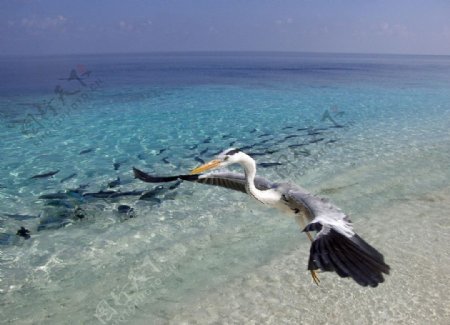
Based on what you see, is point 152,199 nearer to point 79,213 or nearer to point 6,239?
point 79,213

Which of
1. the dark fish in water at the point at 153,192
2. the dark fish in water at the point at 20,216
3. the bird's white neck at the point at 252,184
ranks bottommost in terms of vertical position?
the dark fish in water at the point at 20,216

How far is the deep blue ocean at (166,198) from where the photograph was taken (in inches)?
284

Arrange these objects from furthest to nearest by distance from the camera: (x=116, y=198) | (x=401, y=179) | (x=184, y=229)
Answer: (x=401, y=179) < (x=116, y=198) < (x=184, y=229)

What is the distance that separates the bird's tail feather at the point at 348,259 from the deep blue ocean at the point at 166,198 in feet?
8.19

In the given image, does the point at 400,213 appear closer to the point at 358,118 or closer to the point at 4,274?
the point at 4,274

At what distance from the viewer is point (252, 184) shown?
6609 mm

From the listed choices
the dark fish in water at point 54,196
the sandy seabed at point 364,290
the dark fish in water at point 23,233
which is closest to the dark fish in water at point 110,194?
the dark fish in water at point 54,196

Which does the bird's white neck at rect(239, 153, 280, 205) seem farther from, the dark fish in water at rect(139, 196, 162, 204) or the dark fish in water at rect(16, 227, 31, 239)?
the dark fish in water at rect(16, 227, 31, 239)

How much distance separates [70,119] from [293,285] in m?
19.8

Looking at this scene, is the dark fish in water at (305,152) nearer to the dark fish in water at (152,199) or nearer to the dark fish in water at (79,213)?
the dark fish in water at (152,199)

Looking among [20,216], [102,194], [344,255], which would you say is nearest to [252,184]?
[344,255]

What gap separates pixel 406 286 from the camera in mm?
6988

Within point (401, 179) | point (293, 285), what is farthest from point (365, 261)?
point (401, 179)

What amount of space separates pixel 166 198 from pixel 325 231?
731 centimetres
